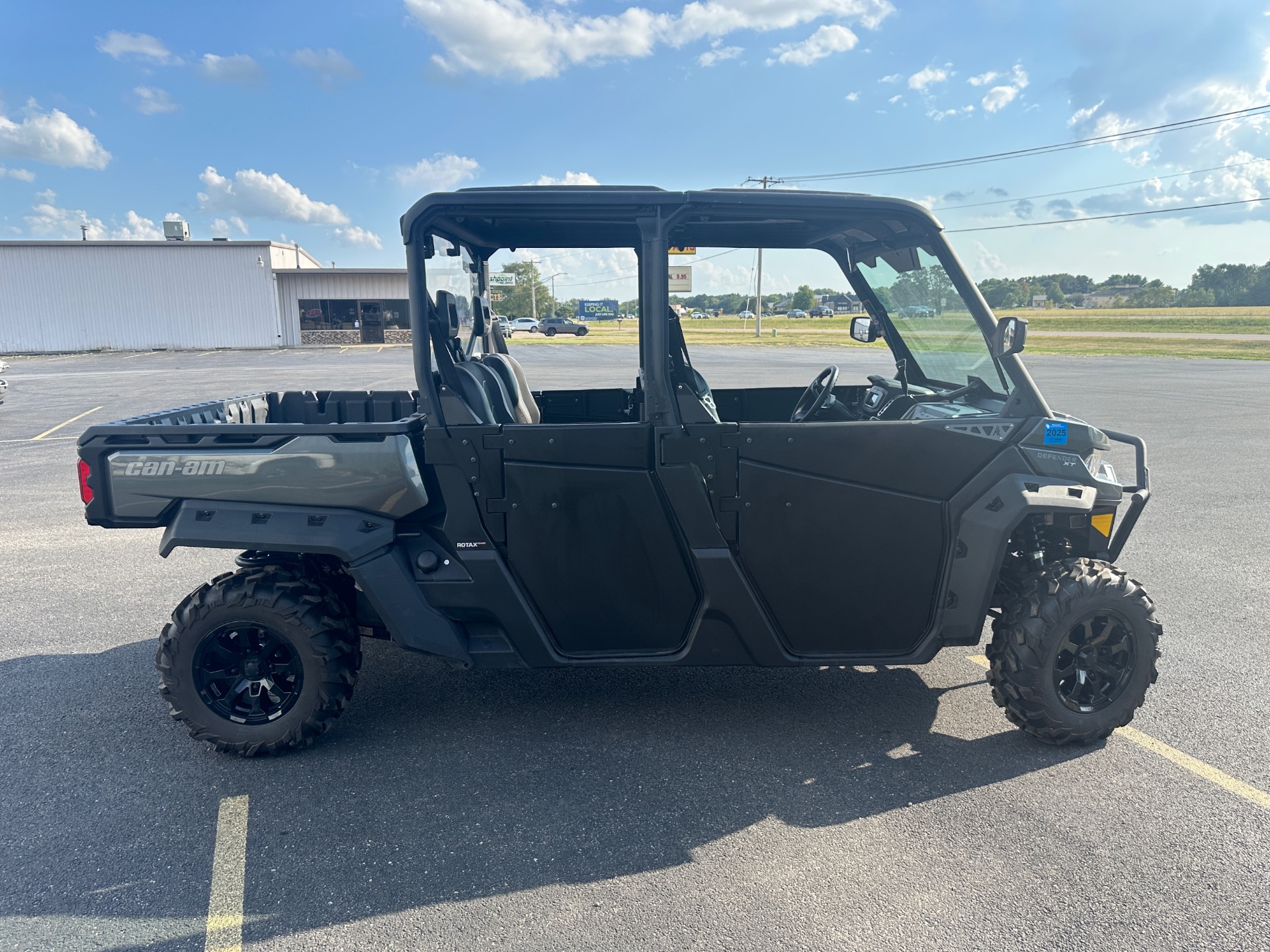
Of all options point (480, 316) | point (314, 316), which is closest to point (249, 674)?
point (480, 316)

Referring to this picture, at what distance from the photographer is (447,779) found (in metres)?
3.23

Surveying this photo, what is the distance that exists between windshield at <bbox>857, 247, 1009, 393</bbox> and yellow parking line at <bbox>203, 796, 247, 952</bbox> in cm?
337

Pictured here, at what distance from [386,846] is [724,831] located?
1148 mm

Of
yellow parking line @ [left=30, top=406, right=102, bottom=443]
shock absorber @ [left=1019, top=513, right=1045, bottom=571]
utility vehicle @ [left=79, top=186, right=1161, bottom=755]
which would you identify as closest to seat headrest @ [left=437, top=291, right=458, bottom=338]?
utility vehicle @ [left=79, top=186, right=1161, bottom=755]

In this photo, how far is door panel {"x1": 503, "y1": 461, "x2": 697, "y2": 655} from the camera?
332 centimetres

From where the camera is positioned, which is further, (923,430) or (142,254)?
(142,254)

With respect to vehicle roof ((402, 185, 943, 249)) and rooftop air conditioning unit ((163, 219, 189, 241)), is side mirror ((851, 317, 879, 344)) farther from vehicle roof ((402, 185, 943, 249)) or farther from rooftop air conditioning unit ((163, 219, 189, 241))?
rooftop air conditioning unit ((163, 219, 189, 241))

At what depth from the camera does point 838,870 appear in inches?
106

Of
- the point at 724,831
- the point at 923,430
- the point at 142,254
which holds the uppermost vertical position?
the point at 142,254

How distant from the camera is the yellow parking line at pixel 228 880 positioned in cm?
240

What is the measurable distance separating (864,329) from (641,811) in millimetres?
2909

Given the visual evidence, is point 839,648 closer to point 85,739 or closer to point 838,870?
point 838,870

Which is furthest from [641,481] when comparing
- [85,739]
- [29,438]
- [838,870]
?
[29,438]

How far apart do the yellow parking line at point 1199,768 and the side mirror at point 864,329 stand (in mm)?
2275
